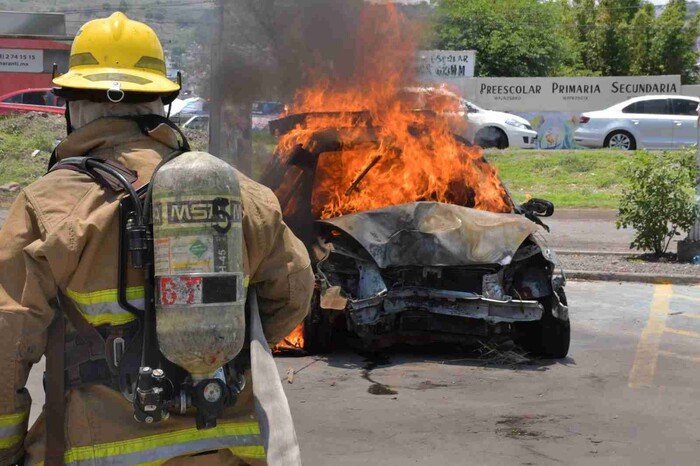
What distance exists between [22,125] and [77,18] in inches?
408

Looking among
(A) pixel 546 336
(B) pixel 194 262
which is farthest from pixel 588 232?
(B) pixel 194 262

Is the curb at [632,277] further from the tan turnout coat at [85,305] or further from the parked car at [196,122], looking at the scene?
the parked car at [196,122]

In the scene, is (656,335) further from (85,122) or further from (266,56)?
(85,122)

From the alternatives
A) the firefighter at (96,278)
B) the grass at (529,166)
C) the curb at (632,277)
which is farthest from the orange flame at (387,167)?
the grass at (529,166)

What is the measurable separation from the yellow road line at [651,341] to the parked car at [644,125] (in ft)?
48.0

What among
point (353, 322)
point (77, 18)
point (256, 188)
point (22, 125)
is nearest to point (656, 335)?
point (353, 322)

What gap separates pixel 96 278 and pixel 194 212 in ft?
1.00

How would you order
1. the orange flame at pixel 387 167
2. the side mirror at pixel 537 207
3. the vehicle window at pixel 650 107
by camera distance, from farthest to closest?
the vehicle window at pixel 650 107, the side mirror at pixel 537 207, the orange flame at pixel 387 167

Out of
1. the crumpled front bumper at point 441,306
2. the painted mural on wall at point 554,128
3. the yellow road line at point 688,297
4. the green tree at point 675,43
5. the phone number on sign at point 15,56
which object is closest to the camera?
the crumpled front bumper at point 441,306

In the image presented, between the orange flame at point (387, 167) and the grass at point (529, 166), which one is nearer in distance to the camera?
the orange flame at point (387, 167)

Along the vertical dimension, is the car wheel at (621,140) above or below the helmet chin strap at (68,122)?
above

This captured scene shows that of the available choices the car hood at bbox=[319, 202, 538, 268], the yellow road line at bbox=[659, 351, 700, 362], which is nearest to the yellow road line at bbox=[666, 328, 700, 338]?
the yellow road line at bbox=[659, 351, 700, 362]

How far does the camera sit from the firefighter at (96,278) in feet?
8.34

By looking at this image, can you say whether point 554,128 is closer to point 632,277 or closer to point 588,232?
point 588,232
